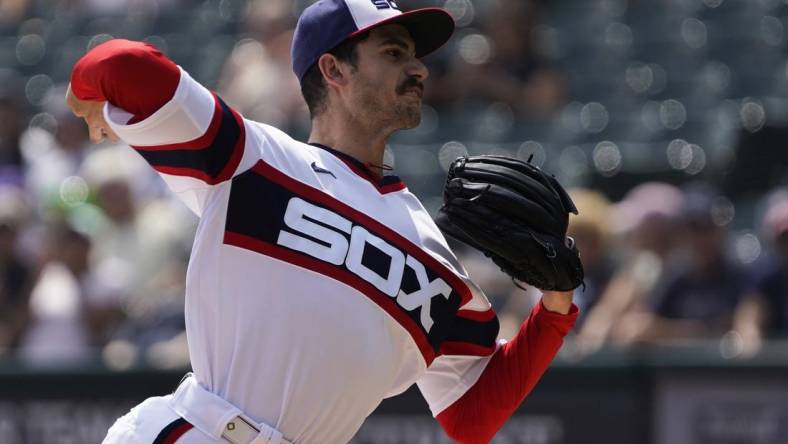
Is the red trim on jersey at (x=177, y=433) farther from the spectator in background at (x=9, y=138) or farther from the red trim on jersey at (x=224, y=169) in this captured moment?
the spectator in background at (x=9, y=138)

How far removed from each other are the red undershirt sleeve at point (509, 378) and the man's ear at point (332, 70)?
0.80 metres

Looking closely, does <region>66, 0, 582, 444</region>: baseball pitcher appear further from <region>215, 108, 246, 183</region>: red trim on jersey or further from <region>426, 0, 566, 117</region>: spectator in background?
Result: <region>426, 0, 566, 117</region>: spectator in background

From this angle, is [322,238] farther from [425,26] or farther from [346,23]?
[425,26]

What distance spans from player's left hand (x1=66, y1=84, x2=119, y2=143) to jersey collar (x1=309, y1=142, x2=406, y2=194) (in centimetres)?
56

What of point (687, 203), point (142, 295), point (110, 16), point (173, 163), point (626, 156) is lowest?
point (110, 16)

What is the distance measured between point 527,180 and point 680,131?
4884 millimetres

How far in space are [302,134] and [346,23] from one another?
5100 millimetres

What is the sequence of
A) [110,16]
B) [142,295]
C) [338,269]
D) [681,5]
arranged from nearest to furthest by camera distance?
[338,269]
[142,295]
[681,5]
[110,16]

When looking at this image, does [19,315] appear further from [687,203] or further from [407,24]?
[407,24]

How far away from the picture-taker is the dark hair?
11.5 ft

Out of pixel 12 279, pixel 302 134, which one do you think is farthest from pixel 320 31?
pixel 302 134

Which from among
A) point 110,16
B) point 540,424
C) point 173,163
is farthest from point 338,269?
point 110,16

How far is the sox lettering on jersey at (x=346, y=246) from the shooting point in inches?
126

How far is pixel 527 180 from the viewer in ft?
11.4
